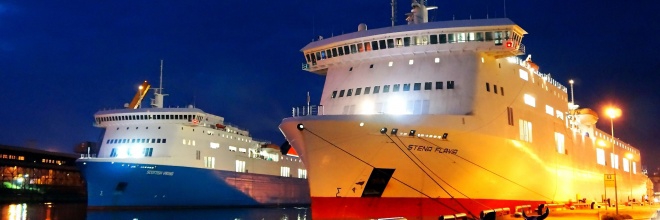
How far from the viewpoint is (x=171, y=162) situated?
46281 millimetres

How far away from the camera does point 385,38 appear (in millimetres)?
23062

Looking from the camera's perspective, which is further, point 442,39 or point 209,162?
point 209,162

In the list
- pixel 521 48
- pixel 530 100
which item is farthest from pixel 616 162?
pixel 521 48

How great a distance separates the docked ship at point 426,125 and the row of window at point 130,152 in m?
25.8

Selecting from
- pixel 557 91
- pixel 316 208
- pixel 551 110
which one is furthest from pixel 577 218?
pixel 557 91

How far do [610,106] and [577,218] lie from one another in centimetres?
663

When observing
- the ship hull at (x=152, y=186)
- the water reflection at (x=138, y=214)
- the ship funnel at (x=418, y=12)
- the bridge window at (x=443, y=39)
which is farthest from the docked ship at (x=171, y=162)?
the bridge window at (x=443, y=39)

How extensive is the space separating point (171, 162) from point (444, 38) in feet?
98.5

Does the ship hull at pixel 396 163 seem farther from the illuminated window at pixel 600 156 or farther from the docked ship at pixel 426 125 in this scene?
the illuminated window at pixel 600 156

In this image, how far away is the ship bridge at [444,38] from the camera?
2242 cm

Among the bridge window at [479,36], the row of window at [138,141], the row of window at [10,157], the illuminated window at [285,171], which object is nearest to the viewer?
the bridge window at [479,36]

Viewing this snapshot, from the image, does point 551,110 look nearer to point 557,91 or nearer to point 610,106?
point 557,91

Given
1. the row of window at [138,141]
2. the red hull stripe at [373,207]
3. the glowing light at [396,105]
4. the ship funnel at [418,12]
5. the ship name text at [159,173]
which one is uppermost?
the ship funnel at [418,12]

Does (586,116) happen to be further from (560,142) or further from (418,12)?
(418,12)
